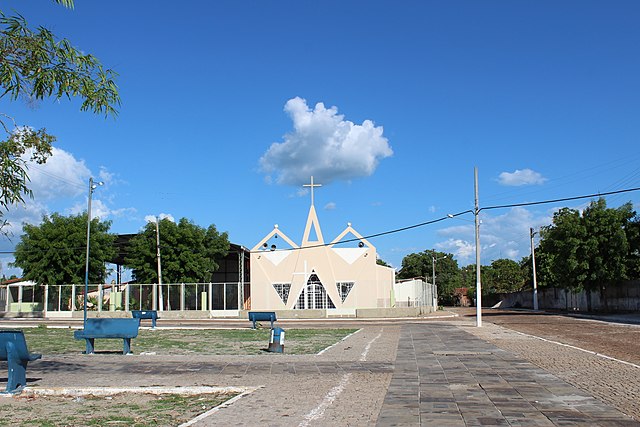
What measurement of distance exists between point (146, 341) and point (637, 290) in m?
34.3

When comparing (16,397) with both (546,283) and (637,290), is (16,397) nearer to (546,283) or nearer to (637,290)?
(637,290)

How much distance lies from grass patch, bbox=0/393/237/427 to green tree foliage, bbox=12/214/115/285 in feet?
143

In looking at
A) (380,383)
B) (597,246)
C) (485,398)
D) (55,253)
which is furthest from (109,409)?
(55,253)

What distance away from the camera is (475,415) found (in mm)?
7375

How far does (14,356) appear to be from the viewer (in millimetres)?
9352

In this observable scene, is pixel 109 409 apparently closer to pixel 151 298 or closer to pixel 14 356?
pixel 14 356

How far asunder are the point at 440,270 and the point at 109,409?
321ft

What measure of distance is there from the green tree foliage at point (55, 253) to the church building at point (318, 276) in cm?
1372

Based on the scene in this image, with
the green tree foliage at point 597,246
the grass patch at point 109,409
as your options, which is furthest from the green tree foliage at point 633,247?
the grass patch at point 109,409

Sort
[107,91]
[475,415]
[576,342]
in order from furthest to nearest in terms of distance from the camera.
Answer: [576,342], [107,91], [475,415]

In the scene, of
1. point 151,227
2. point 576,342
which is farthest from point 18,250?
point 576,342

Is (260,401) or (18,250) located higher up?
(18,250)

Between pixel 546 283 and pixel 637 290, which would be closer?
pixel 637 290

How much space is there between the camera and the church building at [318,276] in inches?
1934
